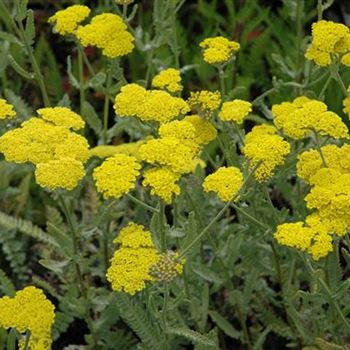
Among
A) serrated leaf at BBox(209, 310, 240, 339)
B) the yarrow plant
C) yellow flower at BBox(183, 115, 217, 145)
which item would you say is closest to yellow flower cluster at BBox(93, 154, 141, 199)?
the yarrow plant

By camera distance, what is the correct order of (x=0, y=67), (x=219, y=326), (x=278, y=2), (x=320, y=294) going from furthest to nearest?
1. (x=278, y=2)
2. (x=0, y=67)
3. (x=219, y=326)
4. (x=320, y=294)

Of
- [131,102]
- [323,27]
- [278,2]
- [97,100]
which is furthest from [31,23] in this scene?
[278,2]

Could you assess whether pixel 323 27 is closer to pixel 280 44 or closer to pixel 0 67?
pixel 0 67

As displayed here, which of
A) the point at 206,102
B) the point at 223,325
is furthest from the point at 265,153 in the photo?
the point at 223,325

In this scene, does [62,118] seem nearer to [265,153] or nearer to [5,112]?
[5,112]

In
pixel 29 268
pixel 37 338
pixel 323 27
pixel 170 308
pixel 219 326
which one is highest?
pixel 323 27

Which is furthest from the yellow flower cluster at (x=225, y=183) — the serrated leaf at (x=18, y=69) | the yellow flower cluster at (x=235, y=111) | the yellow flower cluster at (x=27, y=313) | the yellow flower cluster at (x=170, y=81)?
the serrated leaf at (x=18, y=69)

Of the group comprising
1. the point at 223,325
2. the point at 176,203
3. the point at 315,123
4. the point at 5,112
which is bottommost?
the point at 223,325
